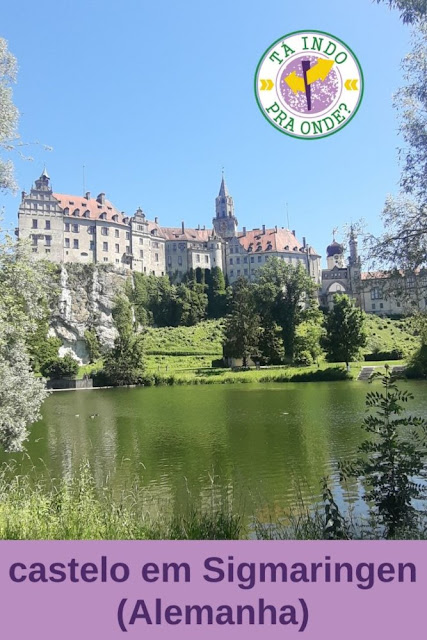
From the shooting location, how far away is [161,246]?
7388 cm

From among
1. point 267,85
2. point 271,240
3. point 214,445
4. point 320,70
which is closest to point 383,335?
point 271,240

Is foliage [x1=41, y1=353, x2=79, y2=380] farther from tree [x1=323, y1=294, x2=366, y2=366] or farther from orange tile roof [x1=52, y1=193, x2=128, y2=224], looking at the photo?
orange tile roof [x1=52, y1=193, x2=128, y2=224]

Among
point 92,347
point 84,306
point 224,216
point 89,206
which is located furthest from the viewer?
point 224,216

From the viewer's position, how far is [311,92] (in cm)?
473

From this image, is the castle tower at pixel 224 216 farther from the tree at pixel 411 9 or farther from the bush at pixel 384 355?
the tree at pixel 411 9

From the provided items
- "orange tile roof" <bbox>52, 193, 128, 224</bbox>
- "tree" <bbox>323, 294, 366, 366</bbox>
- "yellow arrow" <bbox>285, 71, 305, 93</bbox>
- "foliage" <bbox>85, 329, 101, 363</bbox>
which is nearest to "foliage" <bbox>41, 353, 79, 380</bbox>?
"foliage" <bbox>85, 329, 101, 363</bbox>

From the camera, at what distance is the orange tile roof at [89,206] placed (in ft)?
206

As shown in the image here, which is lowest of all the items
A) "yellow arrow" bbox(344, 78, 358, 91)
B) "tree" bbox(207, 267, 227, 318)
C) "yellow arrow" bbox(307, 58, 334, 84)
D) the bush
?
the bush

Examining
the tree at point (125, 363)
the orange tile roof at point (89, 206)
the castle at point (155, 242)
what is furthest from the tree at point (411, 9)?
the orange tile roof at point (89, 206)

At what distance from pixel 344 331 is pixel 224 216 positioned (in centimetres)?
5258

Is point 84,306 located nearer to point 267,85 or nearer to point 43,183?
point 43,183

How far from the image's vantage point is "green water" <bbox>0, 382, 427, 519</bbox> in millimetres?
8617

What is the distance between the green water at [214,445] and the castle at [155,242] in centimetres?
3487
